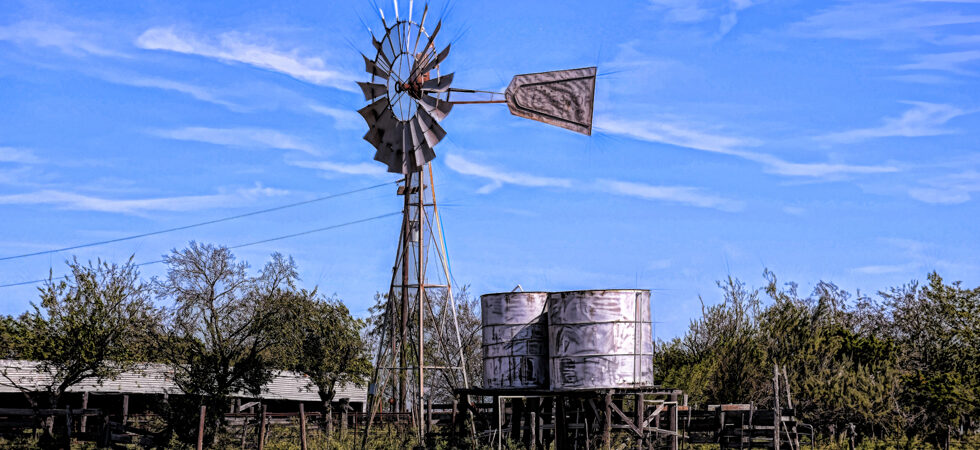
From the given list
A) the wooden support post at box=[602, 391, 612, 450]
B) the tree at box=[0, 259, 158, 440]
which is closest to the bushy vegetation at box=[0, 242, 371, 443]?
the tree at box=[0, 259, 158, 440]

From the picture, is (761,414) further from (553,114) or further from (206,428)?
(206,428)

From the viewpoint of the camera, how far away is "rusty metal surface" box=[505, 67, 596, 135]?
25.5m

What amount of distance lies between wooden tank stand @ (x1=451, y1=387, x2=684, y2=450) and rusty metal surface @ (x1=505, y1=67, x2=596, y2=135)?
23.8ft

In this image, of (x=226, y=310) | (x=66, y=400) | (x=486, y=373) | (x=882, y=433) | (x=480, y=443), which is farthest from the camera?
(x=66, y=400)

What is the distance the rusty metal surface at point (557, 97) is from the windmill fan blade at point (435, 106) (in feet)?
8.07

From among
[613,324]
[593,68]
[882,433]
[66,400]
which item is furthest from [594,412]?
[66,400]

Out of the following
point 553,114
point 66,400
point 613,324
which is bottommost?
point 66,400

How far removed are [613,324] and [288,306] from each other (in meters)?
24.9

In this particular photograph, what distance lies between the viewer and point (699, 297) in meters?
45.9

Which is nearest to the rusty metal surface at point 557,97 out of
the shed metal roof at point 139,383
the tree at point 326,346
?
the shed metal roof at point 139,383

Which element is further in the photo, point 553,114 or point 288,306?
point 288,306

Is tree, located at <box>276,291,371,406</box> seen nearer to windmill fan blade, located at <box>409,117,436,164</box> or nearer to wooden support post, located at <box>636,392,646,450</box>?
windmill fan blade, located at <box>409,117,436,164</box>

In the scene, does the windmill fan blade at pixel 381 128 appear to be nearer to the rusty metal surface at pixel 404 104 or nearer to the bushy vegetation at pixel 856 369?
the rusty metal surface at pixel 404 104

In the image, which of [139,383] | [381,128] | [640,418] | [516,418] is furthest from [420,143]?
[139,383]
